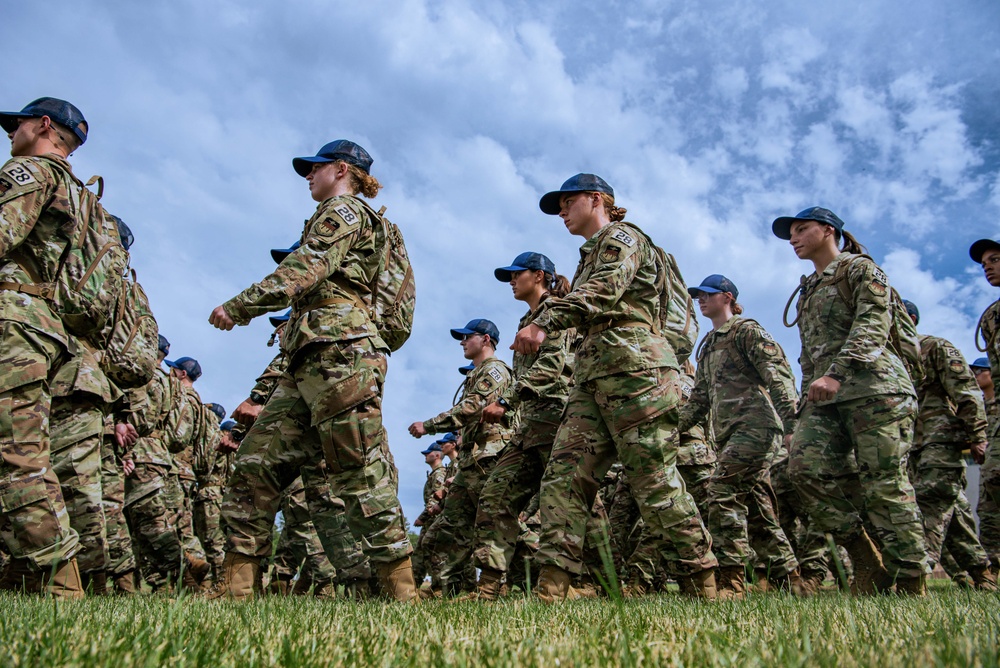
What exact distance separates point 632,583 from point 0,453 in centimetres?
581

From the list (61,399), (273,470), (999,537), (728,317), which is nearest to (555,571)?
(273,470)

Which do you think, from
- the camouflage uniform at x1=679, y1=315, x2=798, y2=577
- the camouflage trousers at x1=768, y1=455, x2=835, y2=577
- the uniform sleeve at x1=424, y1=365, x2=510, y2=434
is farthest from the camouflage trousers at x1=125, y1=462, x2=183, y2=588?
the camouflage trousers at x1=768, y1=455, x2=835, y2=577

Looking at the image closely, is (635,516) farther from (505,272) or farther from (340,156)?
(340,156)

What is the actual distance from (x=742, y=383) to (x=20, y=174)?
19.9ft

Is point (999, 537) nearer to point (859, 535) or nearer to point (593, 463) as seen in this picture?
point (859, 535)

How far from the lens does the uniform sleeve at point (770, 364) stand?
23.0ft

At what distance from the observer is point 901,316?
5906mm

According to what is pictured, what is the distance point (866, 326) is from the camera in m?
5.19

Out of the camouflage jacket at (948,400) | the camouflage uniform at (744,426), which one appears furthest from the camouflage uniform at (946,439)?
the camouflage uniform at (744,426)

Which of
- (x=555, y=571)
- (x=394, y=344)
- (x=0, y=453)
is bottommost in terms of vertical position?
(x=555, y=571)

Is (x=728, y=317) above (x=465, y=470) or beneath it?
above

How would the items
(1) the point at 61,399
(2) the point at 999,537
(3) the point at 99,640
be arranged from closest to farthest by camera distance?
1. (3) the point at 99,640
2. (1) the point at 61,399
3. (2) the point at 999,537

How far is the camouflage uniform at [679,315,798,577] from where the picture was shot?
6.70 meters

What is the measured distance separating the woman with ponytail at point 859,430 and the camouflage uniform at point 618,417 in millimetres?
1435
